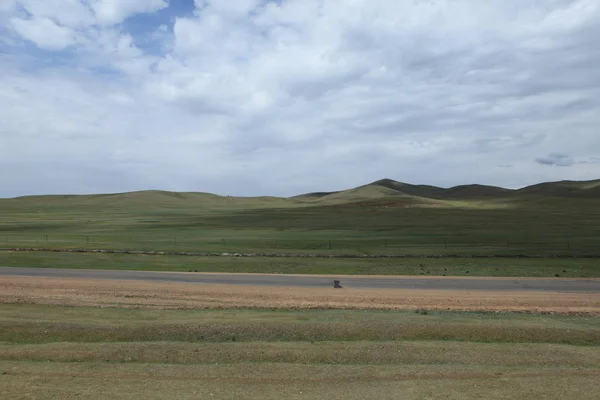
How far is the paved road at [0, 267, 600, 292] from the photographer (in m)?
33.2

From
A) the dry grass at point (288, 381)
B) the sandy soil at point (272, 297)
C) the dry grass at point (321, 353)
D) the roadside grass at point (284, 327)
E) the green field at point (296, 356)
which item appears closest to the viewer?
the dry grass at point (288, 381)

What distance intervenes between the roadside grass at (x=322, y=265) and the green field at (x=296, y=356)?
2030 centimetres

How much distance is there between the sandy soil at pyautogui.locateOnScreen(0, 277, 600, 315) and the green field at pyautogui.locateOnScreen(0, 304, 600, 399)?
3.96 meters

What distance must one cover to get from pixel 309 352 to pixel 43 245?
57039mm

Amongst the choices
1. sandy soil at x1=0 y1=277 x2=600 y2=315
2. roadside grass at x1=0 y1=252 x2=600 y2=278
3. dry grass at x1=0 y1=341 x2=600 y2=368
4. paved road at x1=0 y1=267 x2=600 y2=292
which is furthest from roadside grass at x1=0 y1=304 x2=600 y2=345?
roadside grass at x1=0 y1=252 x2=600 y2=278

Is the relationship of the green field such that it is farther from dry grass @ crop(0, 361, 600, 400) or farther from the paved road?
the paved road

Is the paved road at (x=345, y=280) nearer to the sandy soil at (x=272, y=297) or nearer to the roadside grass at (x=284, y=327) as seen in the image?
the sandy soil at (x=272, y=297)

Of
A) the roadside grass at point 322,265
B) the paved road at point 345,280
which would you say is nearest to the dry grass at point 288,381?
the paved road at point 345,280

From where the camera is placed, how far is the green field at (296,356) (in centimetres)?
1120

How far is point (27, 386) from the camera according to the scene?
36.4 ft

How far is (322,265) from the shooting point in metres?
46.4

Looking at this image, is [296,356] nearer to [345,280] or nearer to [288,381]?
[288,381]

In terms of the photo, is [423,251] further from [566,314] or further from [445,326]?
[445,326]

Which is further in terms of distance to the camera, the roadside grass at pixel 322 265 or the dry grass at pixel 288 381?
the roadside grass at pixel 322 265
